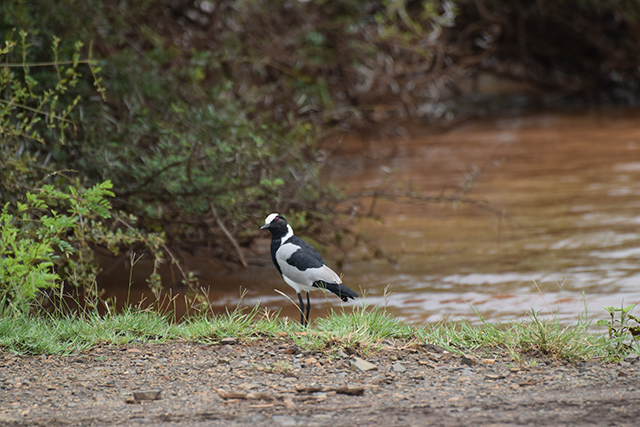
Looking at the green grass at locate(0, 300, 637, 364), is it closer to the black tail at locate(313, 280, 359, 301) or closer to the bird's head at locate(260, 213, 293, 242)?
the black tail at locate(313, 280, 359, 301)

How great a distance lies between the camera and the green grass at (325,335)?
4.38 m

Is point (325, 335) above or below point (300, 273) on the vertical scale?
below

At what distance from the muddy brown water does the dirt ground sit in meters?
0.46

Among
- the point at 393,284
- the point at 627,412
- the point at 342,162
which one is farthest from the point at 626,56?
the point at 627,412

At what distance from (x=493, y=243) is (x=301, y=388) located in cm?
461

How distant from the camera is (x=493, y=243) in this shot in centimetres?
804

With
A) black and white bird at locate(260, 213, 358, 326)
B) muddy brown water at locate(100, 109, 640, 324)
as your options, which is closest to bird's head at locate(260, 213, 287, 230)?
black and white bird at locate(260, 213, 358, 326)

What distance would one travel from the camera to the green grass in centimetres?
438

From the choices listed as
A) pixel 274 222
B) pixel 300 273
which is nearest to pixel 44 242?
pixel 274 222

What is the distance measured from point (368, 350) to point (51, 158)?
372 centimetres

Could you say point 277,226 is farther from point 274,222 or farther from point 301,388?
point 301,388

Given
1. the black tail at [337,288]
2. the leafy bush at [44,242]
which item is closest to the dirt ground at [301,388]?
the black tail at [337,288]

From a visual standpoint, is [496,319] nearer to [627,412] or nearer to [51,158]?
[627,412]

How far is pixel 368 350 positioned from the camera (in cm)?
439
